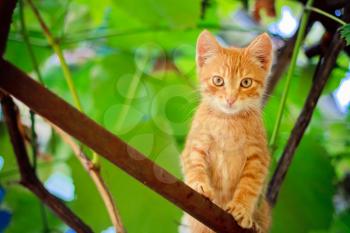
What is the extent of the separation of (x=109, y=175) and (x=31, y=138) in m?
0.12

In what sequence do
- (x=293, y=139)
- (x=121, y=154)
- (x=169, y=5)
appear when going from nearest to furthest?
1. (x=121, y=154)
2. (x=293, y=139)
3. (x=169, y=5)

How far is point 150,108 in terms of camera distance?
87cm

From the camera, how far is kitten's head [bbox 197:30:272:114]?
1.80 ft

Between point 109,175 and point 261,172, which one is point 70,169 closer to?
point 109,175

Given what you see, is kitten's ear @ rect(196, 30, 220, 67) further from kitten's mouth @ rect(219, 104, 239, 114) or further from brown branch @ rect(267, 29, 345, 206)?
brown branch @ rect(267, 29, 345, 206)

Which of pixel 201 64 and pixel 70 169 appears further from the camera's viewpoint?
pixel 70 169

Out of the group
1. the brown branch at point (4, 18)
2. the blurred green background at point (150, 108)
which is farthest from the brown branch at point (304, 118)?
the brown branch at point (4, 18)

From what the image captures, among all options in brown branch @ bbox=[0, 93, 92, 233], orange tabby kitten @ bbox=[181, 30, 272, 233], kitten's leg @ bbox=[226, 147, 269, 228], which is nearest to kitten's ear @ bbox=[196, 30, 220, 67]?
orange tabby kitten @ bbox=[181, 30, 272, 233]

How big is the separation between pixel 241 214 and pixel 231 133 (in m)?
0.08

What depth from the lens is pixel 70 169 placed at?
875mm

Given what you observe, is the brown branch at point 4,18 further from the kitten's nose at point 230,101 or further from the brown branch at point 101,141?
the kitten's nose at point 230,101

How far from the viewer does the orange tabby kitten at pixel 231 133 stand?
1.81 ft

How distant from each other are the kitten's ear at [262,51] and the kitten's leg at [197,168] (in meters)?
0.11

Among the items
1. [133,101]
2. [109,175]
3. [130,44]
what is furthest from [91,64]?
[109,175]
